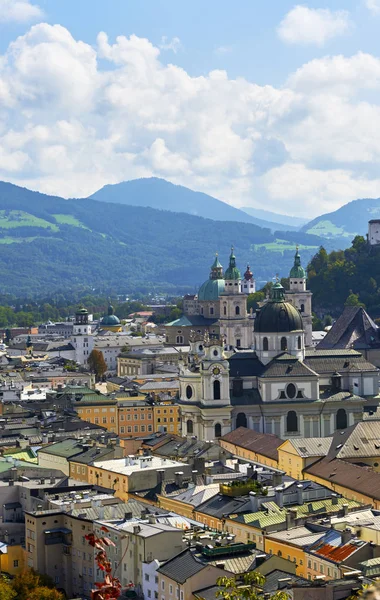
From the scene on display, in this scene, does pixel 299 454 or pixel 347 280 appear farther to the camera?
pixel 347 280

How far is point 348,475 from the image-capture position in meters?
52.8

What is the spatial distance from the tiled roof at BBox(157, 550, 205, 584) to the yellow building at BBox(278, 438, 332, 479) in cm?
1971

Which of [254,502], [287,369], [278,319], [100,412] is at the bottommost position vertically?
[100,412]

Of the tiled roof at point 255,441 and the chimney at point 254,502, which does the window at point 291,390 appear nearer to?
the tiled roof at point 255,441

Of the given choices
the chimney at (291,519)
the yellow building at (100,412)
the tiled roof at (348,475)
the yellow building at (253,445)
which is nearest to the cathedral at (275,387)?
the yellow building at (253,445)

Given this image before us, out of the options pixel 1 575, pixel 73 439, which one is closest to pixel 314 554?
pixel 1 575

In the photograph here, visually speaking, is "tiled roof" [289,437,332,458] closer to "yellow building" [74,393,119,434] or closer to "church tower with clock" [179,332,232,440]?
"church tower with clock" [179,332,232,440]

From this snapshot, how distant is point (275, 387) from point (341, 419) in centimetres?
441

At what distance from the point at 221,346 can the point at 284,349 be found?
4.45m

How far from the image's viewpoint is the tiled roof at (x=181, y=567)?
36.8m

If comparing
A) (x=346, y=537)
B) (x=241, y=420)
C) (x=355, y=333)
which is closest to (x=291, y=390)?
(x=241, y=420)

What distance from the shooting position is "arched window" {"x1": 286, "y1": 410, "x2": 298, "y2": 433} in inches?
3039

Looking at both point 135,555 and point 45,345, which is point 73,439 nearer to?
point 135,555

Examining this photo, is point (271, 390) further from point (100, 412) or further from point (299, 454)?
point (299, 454)
